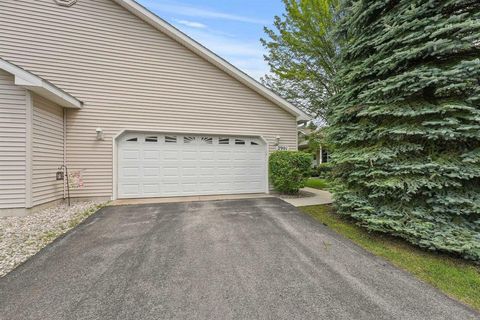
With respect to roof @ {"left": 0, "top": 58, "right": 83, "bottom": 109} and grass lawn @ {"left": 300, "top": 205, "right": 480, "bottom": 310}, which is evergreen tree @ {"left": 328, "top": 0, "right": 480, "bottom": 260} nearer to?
grass lawn @ {"left": 300, "top": 205, "right": 480, "bottom": 310}

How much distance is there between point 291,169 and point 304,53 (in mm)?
8354

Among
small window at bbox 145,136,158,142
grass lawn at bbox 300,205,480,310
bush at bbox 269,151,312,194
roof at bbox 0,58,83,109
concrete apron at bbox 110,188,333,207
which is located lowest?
grass lawn at bbox 300,205,480,310

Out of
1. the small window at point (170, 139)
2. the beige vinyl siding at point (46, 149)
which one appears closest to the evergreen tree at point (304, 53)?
the small window at point (170, 139)

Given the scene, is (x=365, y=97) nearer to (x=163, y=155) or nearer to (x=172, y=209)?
(x=172, y=209)

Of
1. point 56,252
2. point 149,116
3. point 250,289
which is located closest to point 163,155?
point 149,116

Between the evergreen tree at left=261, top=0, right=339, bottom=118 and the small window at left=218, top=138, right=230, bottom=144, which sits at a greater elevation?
the evergreen tree at left=261, top=0, right=339, bottom=118

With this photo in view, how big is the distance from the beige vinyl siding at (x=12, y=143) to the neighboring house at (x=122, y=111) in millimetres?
21

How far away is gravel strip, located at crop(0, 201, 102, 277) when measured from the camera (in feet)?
10.9

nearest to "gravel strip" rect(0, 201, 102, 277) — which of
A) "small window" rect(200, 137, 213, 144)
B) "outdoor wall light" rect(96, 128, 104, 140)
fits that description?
"outdoor wall light" rect(96, 128, 104, 140)

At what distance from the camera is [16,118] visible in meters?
5.19

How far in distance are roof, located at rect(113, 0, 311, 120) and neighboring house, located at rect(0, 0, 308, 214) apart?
0.12 ft

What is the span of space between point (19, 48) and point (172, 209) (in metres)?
6.72

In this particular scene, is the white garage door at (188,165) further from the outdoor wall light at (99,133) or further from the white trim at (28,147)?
the white trim at (28,147)

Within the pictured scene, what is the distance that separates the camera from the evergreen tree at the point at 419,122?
137 inches
